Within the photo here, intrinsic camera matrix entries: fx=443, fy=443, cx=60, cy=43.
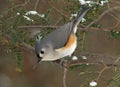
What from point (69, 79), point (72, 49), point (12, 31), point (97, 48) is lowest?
point (69, 79)

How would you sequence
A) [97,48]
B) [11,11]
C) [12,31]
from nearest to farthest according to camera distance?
[12,31]
[11,11]
[97,48]

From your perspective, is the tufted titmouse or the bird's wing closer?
the tufted titmouse

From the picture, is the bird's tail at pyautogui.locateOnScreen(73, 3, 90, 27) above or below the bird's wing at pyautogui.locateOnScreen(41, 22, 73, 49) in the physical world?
above

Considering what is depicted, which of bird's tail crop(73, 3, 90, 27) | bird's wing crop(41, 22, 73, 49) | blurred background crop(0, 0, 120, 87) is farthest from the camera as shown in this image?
bird's wing crop(41, 22, 73, 49)

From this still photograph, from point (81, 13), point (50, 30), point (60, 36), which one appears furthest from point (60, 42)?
point (81, 13)

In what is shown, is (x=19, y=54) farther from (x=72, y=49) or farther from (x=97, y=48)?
(x=97, y=48)

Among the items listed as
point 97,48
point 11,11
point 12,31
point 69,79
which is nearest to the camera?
point 12,31

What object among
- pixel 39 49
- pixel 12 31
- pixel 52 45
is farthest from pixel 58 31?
pixel 12 31

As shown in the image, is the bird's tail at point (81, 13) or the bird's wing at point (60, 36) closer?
the bird's tail at point (81, 13)
